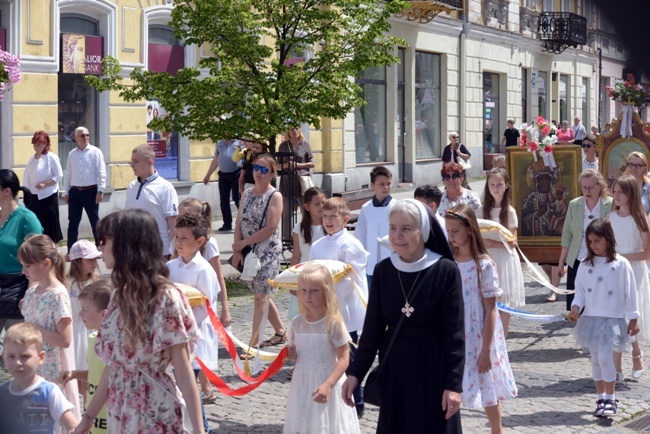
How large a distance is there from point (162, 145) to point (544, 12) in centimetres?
1814

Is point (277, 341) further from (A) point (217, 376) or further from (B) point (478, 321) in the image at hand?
(B) point (478, 321)

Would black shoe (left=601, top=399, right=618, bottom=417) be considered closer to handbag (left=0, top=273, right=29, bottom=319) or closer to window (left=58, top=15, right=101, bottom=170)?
handbag (left=0, top=273, right=29, bottom=319)

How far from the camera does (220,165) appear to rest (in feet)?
62.8

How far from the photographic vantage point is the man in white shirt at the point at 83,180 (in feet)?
49.0

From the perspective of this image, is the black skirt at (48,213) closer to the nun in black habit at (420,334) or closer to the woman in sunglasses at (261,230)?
the woman in sunglasses at (261,230)

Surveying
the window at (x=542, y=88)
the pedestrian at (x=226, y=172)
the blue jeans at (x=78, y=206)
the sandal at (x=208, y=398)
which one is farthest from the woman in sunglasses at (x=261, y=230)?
the pedestrian at (x=226, y=172)

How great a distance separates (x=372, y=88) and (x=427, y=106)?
3797mm

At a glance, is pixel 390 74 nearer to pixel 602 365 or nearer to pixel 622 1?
pixel 602 365

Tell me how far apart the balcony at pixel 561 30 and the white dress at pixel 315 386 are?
3545 mm

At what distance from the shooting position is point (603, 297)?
25.8ft

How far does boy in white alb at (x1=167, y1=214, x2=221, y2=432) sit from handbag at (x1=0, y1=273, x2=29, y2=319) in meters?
Result: 1.05

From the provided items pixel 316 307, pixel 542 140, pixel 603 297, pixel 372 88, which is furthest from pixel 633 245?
pixel 372 88

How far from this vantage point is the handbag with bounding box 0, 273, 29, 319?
23.4 ft

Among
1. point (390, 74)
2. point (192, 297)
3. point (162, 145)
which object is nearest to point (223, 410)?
point (192, 297)
